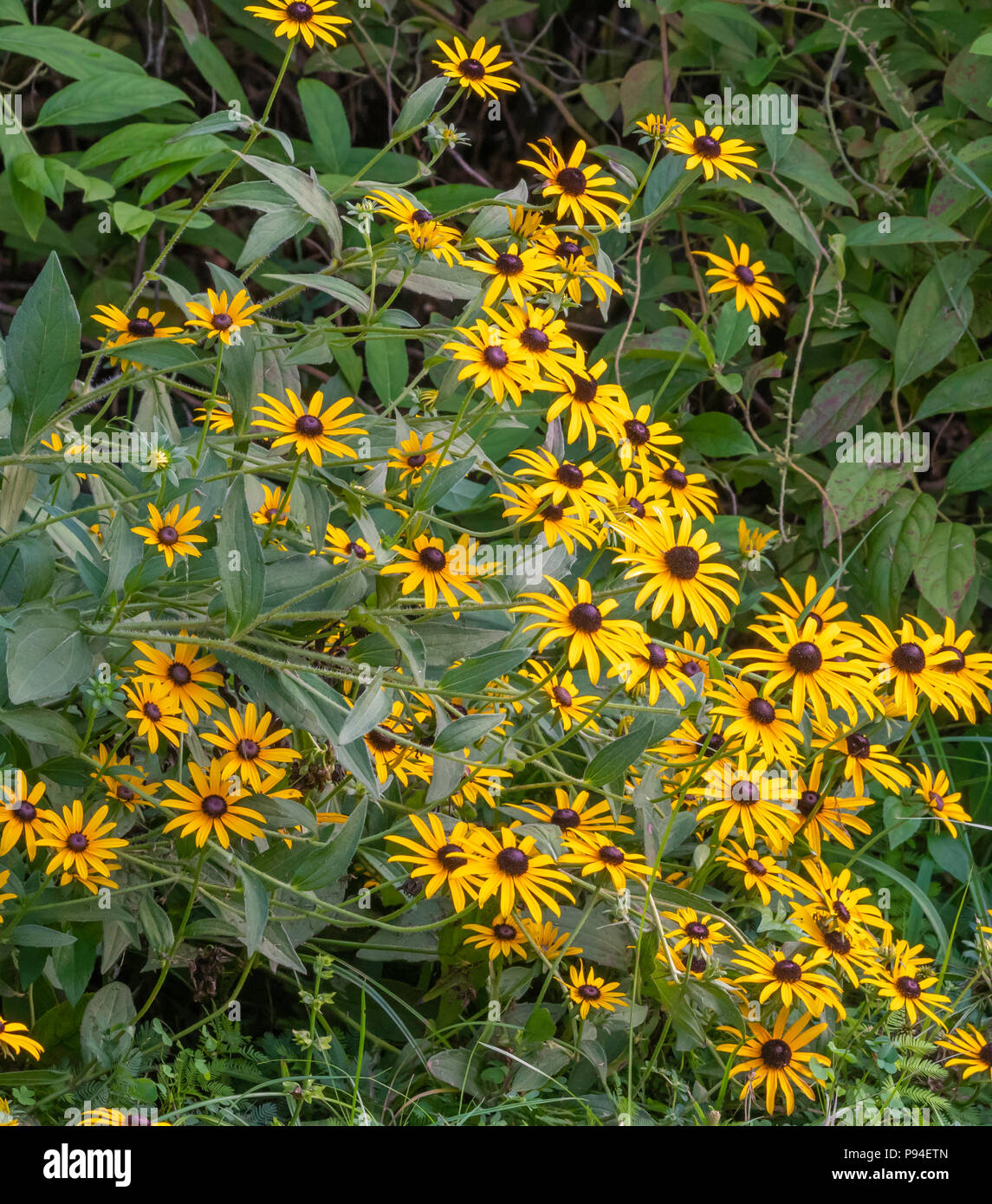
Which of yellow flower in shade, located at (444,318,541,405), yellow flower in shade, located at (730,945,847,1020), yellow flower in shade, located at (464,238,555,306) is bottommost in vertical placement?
yellow flower in shade, located at (730,945,847,1020)

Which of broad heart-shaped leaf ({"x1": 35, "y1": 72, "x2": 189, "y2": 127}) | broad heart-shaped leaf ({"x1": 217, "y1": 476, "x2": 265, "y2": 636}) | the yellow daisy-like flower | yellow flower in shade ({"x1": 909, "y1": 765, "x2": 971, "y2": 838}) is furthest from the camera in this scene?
broad heart-shaped leaf ({"x1": 35, "y1": 72, "x2": 189, "y2": 127})

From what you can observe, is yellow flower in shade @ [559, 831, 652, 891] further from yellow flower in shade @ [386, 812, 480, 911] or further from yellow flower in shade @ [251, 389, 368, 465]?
yellow flower in shade @ [251, 389, 368, 465]

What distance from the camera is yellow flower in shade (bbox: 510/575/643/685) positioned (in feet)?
4.00

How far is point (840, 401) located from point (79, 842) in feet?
5.06

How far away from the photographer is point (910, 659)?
139cm

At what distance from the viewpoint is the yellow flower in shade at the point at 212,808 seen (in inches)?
49.4

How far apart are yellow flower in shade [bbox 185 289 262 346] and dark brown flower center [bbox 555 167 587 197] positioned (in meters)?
0.38

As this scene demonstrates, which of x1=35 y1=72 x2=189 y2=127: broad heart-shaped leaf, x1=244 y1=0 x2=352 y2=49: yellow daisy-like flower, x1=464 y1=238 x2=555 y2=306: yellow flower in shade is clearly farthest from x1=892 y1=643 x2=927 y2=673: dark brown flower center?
x1=35 y1=72 x2=189 y2=127: broad heart-shaped leaf

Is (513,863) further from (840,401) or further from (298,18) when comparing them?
(840,401)

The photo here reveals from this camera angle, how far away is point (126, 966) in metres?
1.65

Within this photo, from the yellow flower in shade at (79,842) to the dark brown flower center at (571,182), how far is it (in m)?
0.86
